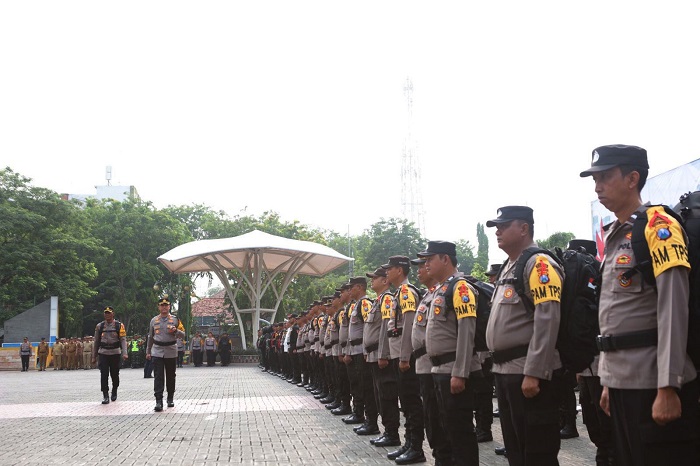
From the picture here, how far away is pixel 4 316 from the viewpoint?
41.6m

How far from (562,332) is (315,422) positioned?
6837 mm

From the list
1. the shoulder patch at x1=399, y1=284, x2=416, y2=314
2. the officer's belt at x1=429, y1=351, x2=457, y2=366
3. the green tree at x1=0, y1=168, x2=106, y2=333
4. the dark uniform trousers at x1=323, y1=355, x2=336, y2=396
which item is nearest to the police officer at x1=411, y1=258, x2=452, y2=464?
the officer's belt at x1=429, y1=351, x2=457, y2=366

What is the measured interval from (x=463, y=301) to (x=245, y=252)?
3432cm

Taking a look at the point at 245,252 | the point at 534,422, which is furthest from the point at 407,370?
the point at 245,252

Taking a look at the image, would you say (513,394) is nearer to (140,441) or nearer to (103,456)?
(103,456)

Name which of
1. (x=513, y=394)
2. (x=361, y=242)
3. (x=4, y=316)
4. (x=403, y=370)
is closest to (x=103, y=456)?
(x=403, y=370)

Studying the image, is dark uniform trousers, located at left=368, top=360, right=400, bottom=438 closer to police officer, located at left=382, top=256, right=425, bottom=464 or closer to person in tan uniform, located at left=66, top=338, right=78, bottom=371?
police officer, located at left=382, top=256, right=425, bottom=464

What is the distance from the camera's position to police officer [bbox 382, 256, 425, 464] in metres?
7.17

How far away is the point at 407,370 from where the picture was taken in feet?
24.3

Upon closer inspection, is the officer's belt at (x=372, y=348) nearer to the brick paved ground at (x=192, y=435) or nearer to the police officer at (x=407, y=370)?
the police officer at (x=407, y=370)

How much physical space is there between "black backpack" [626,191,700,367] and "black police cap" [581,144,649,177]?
0.33 metres

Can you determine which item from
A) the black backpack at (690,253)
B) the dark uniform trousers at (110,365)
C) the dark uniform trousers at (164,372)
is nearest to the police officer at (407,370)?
the black backpack at (690,253)

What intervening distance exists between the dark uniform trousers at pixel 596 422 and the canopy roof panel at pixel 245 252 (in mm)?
29061

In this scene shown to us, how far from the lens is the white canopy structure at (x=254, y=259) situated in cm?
3662
